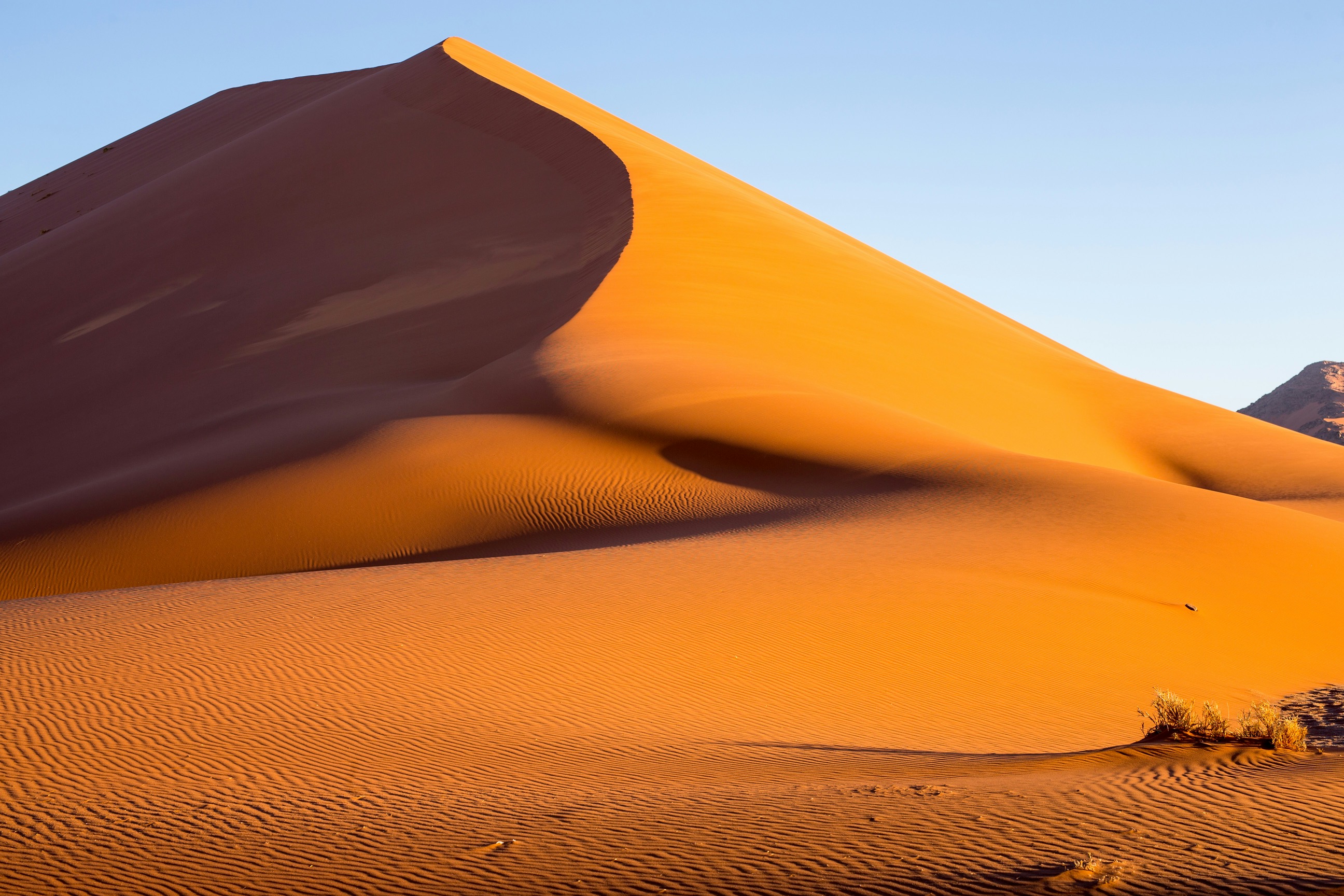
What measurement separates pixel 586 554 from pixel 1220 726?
316 inches

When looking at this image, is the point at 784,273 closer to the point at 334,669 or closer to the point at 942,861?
the point at 334,669

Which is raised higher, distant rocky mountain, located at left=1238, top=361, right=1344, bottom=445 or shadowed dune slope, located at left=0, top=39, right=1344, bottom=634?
distant rocky mountain, located at left=1238, top=361, right=1344, bottom=445

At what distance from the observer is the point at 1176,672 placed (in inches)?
425

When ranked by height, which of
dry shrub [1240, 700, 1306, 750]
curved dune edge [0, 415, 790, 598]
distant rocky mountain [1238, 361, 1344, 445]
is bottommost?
dry shrub [1240, 700, 1306, 750]

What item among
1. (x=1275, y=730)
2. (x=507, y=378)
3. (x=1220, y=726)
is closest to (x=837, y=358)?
(x=507, y=378)

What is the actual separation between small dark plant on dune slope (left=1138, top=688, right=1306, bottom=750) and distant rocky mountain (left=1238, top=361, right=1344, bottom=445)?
204 feet

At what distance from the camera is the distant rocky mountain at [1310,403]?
215 ft

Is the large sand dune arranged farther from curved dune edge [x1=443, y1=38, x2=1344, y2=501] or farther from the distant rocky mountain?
the distant rocky mountain

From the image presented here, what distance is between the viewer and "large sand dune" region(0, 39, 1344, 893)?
5.59 metres

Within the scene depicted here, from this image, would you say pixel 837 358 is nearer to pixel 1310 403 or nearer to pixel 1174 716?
pixel 1174 716

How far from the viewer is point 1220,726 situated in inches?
274

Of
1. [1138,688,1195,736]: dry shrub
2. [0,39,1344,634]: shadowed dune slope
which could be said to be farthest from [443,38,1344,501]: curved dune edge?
[1138,688,1195,736]: dry shrub

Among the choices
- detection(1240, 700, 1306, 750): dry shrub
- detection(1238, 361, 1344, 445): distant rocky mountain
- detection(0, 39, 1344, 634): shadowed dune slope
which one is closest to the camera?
detection(1240, 700, 1306, 750): dry shrub

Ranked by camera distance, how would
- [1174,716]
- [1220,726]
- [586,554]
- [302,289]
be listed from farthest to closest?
[302,289] → [586,554] → [1174,716] → [1220,726]
